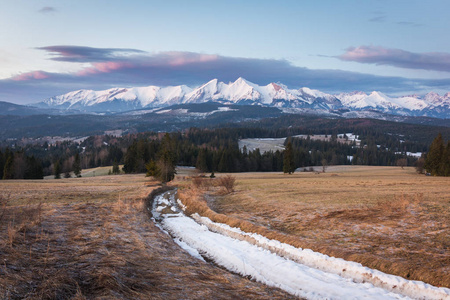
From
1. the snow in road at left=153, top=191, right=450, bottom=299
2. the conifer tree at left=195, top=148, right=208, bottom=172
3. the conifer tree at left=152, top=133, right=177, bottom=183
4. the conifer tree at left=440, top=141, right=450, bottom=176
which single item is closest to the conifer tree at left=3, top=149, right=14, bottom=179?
the conifer tree at left=152, top=133, right=177, bottom=183

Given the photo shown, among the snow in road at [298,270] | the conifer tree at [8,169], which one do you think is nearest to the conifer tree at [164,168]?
the conifer tree at [8,169]

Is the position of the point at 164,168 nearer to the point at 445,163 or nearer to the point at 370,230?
the point at 370,230

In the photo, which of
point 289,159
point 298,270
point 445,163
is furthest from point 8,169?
point 445,163

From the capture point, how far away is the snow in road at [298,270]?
9.42m

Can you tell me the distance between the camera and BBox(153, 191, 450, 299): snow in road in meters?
9.42

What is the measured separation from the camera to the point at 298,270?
1158cm

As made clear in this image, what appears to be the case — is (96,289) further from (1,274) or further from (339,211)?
(339,211)

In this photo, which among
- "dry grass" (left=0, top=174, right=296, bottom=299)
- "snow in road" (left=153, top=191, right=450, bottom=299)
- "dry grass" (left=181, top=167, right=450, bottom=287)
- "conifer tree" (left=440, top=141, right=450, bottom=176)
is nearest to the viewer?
"dry grass" (left=0, top=174, right=296, bottom=299)

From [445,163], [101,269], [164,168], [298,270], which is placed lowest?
[164,168]

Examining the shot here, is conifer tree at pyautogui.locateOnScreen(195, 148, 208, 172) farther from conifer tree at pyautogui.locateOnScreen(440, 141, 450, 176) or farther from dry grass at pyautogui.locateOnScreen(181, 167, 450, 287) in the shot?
dry grass at pyautogui.locateOnScreen(181, 167, 450, 287)

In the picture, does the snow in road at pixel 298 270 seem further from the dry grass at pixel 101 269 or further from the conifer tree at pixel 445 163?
the conifer tree at pixel 445 163

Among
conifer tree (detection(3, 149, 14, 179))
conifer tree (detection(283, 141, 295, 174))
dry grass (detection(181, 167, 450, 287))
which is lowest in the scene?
conifer tree (detection(3, 149, 14, 179))

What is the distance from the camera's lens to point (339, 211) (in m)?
20.6

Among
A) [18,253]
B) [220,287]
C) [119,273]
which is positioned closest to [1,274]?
[18,253]
